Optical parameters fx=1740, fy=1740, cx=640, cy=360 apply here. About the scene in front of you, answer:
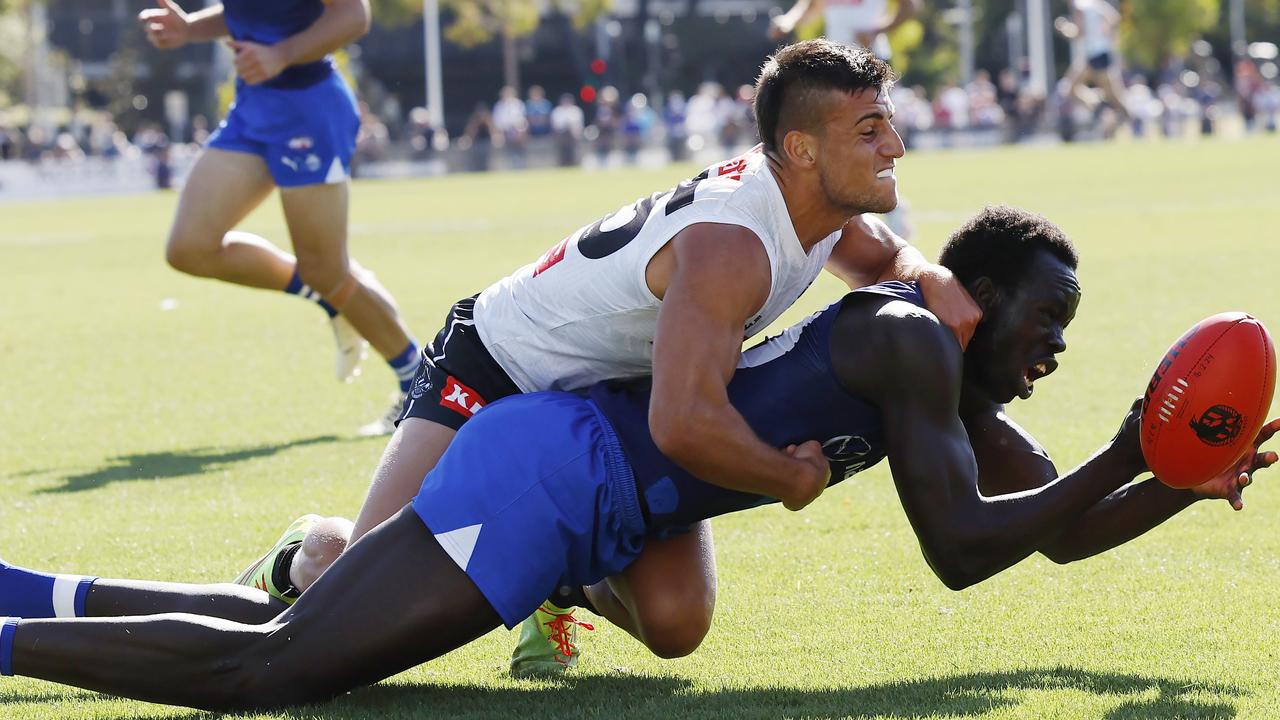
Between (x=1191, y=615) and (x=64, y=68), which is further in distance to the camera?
(x=64, y=68)

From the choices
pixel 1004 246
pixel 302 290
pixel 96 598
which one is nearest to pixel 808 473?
pixel 1004 246

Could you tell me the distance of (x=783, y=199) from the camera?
4.10 metres

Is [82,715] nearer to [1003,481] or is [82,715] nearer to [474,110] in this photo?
[1003,481]

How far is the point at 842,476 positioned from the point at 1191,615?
3.51 feet

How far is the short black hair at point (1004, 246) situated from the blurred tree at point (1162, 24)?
220 ft

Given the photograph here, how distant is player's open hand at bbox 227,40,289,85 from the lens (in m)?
7.37

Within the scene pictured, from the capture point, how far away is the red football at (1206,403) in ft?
12.4

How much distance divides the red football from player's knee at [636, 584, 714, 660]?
108 centimetres

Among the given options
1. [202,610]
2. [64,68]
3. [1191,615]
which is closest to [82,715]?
[202,610]

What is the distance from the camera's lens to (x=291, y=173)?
7527 millimetres

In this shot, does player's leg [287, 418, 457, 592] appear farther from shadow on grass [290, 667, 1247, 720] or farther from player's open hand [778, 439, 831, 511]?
player's open hand [778, 439, 831, 511]

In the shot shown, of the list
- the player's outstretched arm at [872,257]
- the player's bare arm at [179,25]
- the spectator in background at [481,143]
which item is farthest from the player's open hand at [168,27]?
the spectator in background at [481,143]

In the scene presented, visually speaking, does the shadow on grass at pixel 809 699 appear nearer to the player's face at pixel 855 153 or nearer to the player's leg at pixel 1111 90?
the player's face at pixel 855 153

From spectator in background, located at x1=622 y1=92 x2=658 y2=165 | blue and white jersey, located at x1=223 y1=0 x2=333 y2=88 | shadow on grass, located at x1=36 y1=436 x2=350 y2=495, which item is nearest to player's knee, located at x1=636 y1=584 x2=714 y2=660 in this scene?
shadow on grass, located at x1=36 y1=436 x2=350 y2=495
